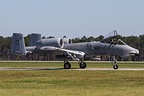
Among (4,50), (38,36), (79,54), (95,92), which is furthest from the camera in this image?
(4,50)

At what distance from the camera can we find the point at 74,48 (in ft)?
165

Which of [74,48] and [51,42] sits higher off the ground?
[51,42]

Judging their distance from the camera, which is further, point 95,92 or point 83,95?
point 95,92

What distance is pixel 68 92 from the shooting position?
2144 cm

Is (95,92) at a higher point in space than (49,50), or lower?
lower

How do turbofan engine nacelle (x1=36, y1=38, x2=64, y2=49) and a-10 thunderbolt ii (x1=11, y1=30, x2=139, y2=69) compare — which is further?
turbofan engine nacelle (x1=36, y1=38, x2=64, y2=49)

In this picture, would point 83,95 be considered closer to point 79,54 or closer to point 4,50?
point 79,54

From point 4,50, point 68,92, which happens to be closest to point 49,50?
point 68,92

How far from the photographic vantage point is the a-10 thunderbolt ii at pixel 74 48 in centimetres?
4869

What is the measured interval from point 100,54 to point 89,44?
5.14ft

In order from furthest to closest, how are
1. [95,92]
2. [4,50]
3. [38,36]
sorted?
1. [4,50]
2. [38,36]
3. [95,92]

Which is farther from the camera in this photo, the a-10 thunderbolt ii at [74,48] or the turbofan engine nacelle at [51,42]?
the turbofan engine nacelle at [51,42]

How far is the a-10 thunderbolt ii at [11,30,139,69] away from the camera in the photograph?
160ft

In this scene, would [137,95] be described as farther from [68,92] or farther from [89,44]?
[89,44]
